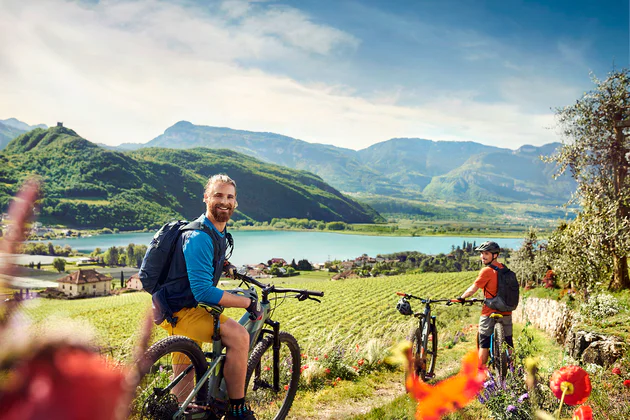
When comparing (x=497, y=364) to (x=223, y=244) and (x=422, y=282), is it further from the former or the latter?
(x=422, y=282)

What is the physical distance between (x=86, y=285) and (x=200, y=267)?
249 ft

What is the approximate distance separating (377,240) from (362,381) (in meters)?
172

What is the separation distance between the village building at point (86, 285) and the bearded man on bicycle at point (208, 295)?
74539mm

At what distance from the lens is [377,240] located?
17650 cm

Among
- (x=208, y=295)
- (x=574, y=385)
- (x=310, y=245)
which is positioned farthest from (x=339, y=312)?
(x=310, y=245)

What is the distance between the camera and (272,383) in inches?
202

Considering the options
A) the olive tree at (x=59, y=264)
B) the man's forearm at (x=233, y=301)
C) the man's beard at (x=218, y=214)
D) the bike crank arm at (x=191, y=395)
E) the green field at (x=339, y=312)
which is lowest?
the olive tree at (x=59, y=264)

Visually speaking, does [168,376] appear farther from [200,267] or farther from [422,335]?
[422,335]

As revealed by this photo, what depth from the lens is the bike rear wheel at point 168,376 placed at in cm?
302

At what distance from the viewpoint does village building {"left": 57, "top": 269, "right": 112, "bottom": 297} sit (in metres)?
67.2

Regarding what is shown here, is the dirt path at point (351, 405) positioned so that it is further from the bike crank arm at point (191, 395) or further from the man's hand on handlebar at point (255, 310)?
the bike crank arm at point (191, 395)

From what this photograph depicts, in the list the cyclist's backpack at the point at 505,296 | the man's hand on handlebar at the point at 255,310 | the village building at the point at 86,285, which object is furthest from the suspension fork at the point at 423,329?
the village building at the point at 86,285

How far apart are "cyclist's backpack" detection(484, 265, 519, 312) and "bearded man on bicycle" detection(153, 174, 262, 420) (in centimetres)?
429

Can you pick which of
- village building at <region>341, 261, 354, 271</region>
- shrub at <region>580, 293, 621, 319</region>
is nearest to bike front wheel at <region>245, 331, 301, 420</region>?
shrub at <region>580, 293, 621, 319</region>
